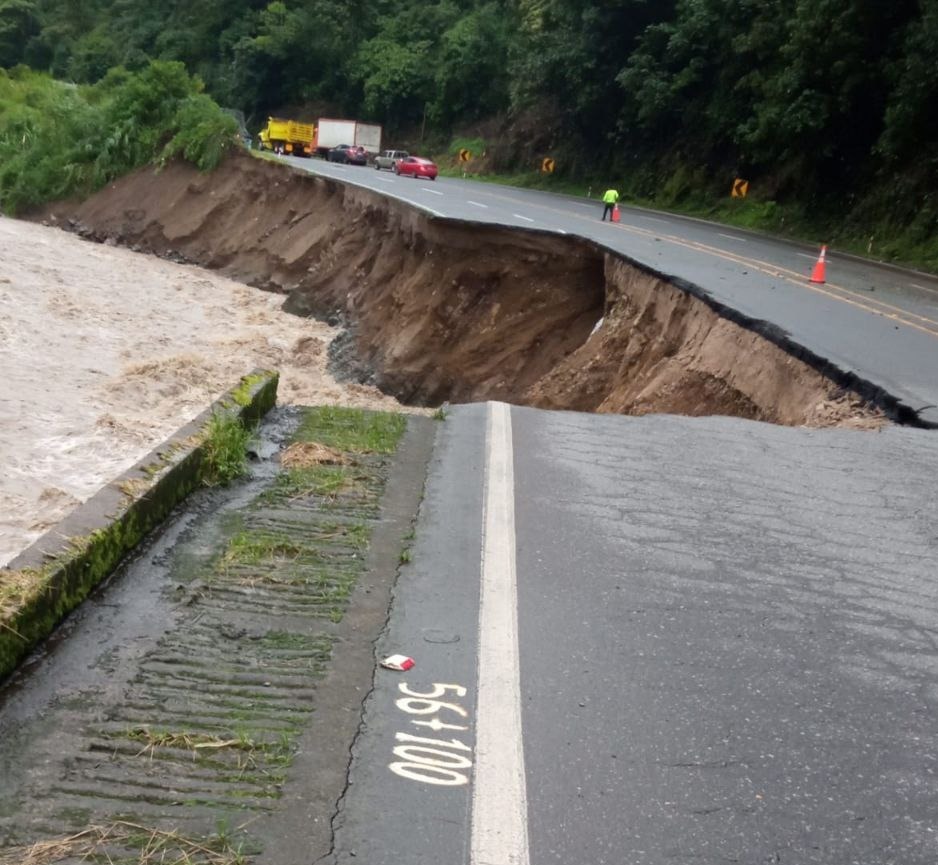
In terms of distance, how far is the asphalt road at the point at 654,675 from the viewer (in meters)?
3.38

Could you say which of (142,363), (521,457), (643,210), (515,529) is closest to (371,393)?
(142,363)

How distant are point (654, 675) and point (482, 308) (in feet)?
50.8

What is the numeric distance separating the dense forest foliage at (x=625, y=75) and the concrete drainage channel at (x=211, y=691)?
910 inches

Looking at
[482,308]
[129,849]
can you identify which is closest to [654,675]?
[129,849]

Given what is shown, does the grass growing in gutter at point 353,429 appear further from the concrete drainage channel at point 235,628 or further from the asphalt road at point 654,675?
the asphalt road at point 654,675

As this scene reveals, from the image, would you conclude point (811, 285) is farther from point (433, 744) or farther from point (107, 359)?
point (433, 744)

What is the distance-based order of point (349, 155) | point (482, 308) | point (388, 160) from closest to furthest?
point (482, 308)
point (388, 160)
point (349, 155)

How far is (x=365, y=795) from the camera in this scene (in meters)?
3.43

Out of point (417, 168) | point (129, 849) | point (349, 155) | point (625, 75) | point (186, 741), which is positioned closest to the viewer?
point (129, 849)

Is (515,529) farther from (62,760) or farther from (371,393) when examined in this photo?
(371,393)

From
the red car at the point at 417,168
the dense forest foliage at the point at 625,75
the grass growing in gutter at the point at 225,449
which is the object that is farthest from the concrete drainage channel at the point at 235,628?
the red car at the point at 417,168

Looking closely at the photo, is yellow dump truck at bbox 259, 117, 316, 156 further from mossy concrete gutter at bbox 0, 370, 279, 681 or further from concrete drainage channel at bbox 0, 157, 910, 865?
mossy concrete gutter at bbox 0, 370, 279, 681

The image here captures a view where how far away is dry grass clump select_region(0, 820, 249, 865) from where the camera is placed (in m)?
3.06

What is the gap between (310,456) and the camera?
22.5 ft
